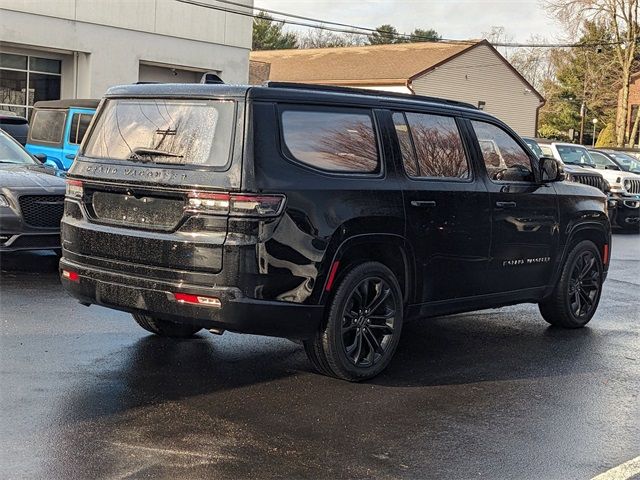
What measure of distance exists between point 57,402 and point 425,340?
3433 mm

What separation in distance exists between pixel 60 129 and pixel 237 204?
1111 cm

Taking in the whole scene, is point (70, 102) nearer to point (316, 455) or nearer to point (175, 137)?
point (175, 137)

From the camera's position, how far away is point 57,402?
5.34m

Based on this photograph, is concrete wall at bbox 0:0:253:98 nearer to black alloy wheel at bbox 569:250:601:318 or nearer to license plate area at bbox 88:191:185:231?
black alloy wheel at bbox 569:250:601:318

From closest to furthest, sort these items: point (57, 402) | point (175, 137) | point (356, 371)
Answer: point (57, 402)
point (175, 137)
point (356, 371)

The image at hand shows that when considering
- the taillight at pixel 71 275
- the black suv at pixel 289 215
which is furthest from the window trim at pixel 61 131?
the taillight at pixel 71 275


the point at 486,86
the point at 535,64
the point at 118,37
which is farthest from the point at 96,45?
the point at 535,64

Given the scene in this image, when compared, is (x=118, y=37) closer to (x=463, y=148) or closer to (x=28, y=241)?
(x=28, y=241)

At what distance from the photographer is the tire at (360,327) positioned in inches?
231

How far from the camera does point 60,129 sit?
1555 cm

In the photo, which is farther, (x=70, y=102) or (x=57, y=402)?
(x=70, y=102)

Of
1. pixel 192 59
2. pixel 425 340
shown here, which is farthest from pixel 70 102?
pixel 192 59

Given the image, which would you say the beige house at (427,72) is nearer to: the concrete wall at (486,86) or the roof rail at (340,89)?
the concrete wall at (486,86)

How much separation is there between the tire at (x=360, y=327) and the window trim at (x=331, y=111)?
0.63 m
